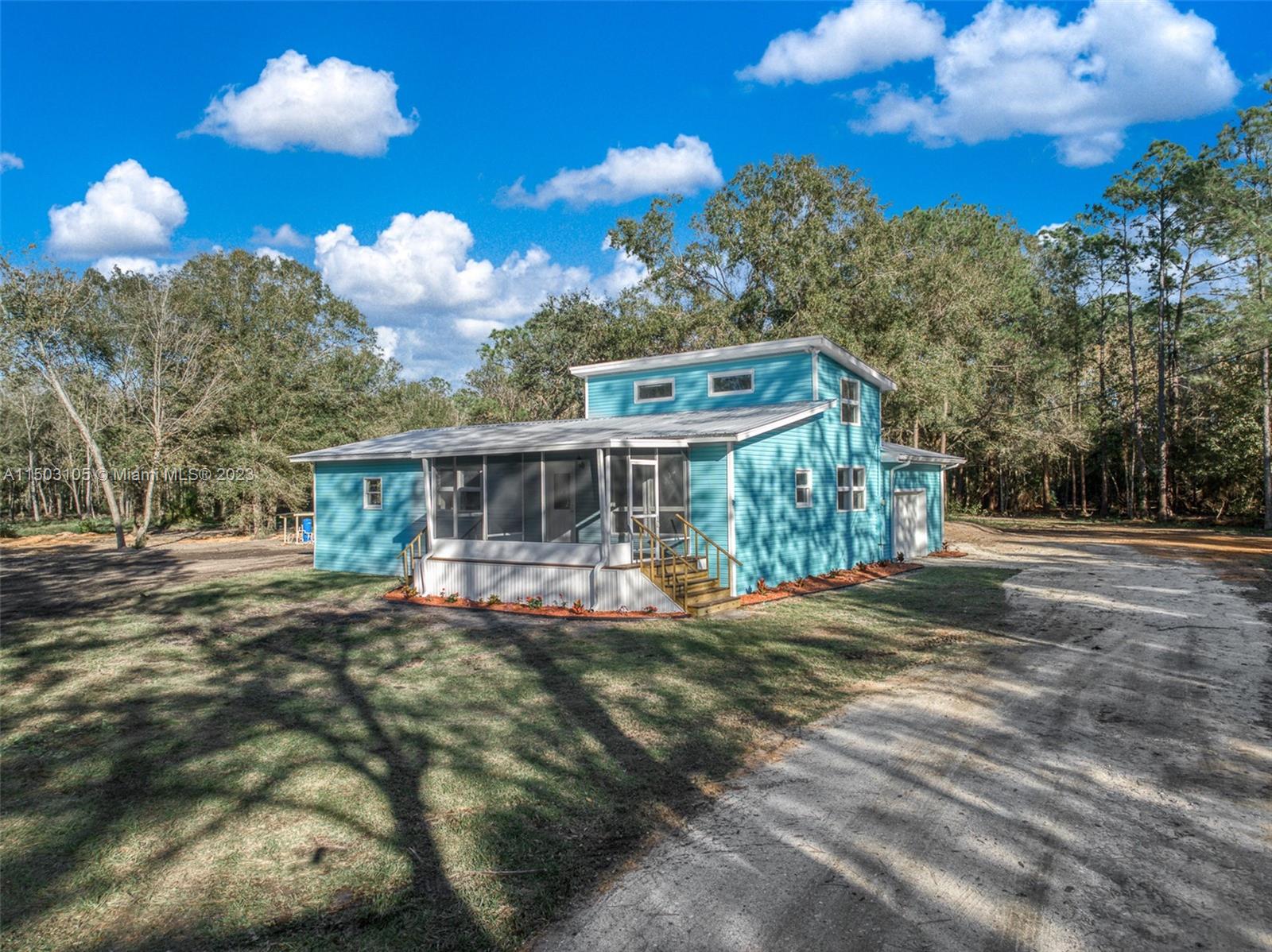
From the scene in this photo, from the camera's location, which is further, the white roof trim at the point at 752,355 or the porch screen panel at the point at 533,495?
the white roof trim at the point at 752,355

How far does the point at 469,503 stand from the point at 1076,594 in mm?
11640

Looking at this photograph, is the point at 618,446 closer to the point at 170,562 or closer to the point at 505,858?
the point at 505,858

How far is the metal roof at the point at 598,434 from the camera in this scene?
1290 centimetres

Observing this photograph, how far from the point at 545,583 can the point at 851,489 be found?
8322 millimetres

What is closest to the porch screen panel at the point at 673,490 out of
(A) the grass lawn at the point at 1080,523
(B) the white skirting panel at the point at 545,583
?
(B) the white skirting panel at the point at 545,583

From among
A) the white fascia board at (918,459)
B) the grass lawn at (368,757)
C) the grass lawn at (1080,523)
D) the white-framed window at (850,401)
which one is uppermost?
the white-framed window at (850,401)

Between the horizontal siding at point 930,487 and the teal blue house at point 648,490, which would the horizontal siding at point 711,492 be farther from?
the horizontal siding at point 930,487

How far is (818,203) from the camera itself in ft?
98.4

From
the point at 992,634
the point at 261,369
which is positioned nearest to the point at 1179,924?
the point at 992,634

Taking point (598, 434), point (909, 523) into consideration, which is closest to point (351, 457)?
point (598, 434)

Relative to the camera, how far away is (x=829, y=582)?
1555 cm

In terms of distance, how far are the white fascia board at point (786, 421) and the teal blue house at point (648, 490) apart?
53mm

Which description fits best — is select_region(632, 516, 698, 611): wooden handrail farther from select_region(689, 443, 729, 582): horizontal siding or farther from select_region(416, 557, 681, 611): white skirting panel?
select_region(689, 443, 729, 582): horizontal siding

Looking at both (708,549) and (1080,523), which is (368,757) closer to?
(708,549)
